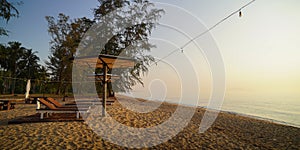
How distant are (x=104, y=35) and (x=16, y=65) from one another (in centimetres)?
2930

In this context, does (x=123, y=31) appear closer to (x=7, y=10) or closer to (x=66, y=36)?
(x=66, y=36)

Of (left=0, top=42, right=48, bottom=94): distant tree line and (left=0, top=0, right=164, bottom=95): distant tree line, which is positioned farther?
(left=0, top=42, right=48, bottom=94): distant tree line

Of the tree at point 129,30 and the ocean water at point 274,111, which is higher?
the tree at point 129,30

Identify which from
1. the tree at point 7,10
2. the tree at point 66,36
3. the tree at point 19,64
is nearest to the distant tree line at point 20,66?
the tree at point 19,64

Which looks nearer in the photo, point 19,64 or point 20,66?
point 19,64

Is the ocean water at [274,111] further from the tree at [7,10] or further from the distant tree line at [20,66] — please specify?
the distant tree line at [20,66]

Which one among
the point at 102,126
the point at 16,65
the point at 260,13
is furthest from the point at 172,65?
the point at 16,65

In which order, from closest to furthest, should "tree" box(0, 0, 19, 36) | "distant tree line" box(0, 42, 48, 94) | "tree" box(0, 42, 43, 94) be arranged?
"tree" box(0, 0, 19, 36) → "distant tree line" box(0, 42, 48, 94) → "tree" box(0, 42, 43, 94)

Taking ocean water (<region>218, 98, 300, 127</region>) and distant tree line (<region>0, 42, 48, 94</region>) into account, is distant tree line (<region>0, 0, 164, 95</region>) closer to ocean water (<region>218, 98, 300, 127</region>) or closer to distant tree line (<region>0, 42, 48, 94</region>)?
ocean water (<region>218, 98, 300, 127</region>)

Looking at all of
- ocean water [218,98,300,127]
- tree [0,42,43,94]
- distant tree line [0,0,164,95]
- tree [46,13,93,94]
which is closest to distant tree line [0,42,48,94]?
tree [0,42,43,94]

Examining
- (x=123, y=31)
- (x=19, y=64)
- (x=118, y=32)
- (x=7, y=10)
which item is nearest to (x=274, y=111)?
(x=123, y=31)

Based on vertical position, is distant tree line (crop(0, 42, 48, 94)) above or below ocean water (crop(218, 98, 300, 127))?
above

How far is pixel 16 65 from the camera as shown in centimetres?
3650

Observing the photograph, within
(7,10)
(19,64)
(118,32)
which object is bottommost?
(7,10)
